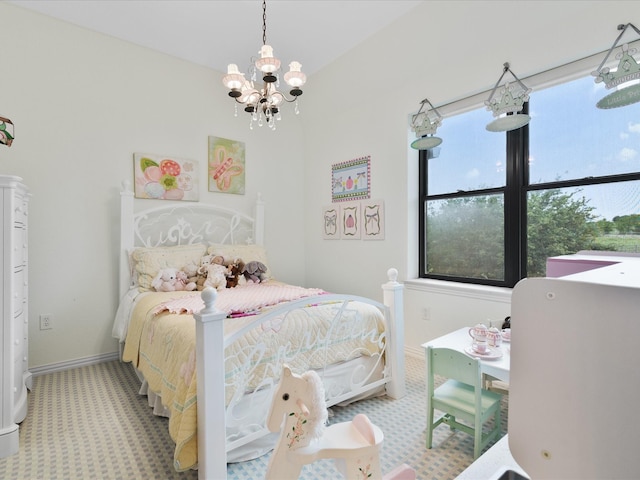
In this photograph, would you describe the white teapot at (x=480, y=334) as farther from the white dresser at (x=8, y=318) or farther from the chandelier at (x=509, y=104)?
the white dresser at (x=8, y=318)

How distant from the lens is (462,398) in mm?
1676

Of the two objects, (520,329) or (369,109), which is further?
(369,109)

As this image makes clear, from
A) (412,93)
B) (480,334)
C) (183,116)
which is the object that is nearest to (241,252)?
(183,116)

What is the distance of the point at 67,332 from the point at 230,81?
2458 mm

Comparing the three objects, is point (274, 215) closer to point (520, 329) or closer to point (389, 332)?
point (389, 332)

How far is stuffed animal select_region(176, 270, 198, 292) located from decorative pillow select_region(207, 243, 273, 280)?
406mm

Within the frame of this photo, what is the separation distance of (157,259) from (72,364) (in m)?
1.10

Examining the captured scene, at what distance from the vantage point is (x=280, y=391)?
2.28ft

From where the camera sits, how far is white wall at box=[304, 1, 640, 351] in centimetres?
206

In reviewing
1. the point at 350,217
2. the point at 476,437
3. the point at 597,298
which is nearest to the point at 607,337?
the point at 597,298

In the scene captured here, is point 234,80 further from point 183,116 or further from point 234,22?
point 183,116

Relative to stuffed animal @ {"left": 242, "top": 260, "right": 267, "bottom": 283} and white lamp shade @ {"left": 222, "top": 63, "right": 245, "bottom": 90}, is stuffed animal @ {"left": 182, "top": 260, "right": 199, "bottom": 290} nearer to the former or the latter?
stuffed animal @ {"left": 242, "top": 260, "right": 267, "bottom": 283}

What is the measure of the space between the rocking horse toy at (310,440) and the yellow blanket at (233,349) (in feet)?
2.94

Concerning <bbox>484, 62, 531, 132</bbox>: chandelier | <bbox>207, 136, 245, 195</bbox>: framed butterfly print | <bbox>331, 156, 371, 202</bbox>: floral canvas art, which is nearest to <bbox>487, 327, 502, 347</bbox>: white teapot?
<bbox>484, 62, 531, 132</bbox>: chandelier
